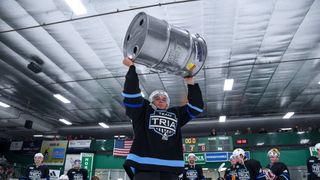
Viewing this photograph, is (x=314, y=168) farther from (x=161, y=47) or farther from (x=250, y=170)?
(x=161, y=47)

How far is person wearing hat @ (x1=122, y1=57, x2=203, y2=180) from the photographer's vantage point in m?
2.18

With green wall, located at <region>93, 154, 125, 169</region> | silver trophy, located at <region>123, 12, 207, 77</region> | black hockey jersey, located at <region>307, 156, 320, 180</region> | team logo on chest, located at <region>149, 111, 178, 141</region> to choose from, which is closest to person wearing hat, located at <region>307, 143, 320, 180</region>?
black hockey jersey, located at <region>307, 156, 320, 180</region>

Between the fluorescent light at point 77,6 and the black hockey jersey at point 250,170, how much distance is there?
536 centimetres

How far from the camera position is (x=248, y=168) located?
673 centimetres

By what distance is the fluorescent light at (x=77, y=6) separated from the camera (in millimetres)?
6222

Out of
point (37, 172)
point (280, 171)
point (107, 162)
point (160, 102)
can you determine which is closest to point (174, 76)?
point (280, 171)

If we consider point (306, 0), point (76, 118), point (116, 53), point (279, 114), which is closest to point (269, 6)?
point (306, 0)

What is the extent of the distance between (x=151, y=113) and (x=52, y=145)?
1641 cm

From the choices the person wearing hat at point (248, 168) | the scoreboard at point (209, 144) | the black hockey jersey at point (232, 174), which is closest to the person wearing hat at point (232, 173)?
the black hockey jersey at point (232, 174)

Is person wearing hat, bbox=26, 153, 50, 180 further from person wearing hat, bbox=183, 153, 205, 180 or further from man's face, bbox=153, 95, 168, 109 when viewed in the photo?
man's face, bbox=153, 95, 168, 109

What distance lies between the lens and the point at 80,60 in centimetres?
903

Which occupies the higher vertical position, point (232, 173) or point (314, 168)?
point (314, 168)

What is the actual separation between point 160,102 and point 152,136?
384mm

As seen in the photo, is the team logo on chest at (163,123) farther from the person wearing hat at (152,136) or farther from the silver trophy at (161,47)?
the silver trophy at (161,47)
